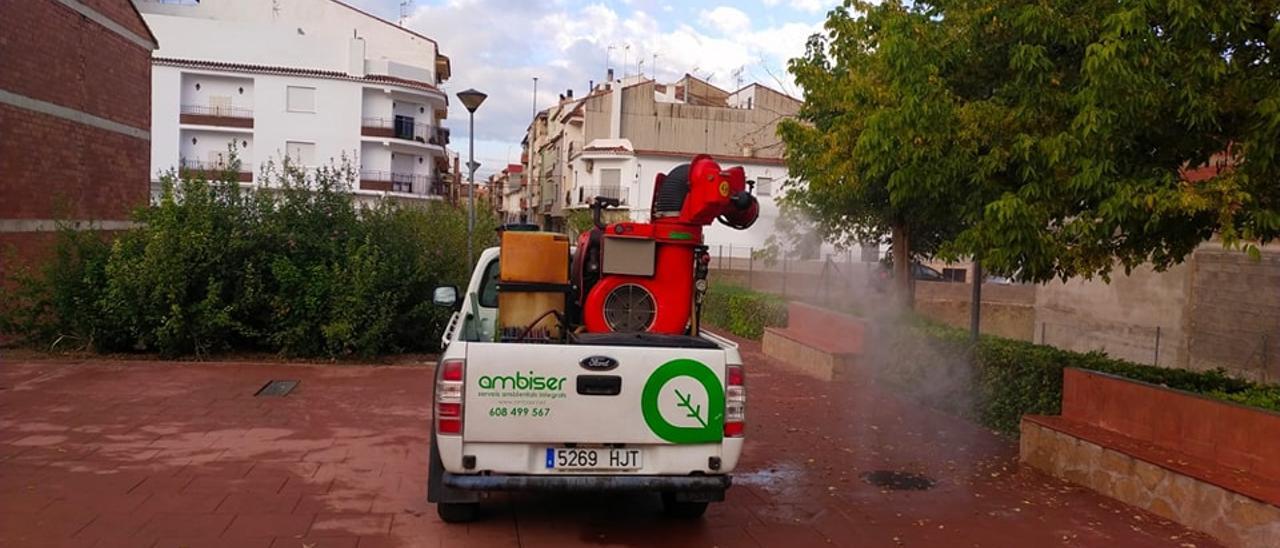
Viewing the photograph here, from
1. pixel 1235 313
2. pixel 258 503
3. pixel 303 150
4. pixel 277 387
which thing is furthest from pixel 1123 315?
pixel 303 150

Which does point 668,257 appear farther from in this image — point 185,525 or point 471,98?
point 471,98

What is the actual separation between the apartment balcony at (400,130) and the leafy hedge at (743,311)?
92.9 feet

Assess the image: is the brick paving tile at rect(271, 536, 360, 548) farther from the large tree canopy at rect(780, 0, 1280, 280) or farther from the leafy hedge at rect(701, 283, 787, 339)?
the leafy hedge at rect(701, 283, 787, 339)

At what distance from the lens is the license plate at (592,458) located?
17.4ft

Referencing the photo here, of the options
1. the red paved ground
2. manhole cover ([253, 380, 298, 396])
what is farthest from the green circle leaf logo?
manhole cover ([253, 380, 298, 396])

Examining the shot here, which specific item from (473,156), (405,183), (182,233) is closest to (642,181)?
(405,183)

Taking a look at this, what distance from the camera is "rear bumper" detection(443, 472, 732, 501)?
17.0 ft

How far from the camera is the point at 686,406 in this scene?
5.34m

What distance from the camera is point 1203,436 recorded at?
659cm

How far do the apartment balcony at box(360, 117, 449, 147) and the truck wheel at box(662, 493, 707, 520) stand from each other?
141ft

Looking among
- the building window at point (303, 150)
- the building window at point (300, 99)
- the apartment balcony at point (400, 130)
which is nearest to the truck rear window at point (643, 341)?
the apartment balcony at point (400, 130)

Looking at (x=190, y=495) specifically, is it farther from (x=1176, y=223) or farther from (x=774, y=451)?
(x=1176, y=223)

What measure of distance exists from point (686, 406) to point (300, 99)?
44840mm

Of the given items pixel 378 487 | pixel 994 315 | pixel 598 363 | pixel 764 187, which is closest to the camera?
pixel 598 363
